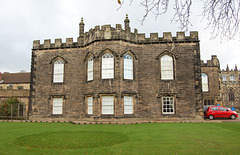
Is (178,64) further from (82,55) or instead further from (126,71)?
(82,55)

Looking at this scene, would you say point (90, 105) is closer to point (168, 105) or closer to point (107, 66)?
point (107, 66)

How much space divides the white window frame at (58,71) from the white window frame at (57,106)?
1936 mm

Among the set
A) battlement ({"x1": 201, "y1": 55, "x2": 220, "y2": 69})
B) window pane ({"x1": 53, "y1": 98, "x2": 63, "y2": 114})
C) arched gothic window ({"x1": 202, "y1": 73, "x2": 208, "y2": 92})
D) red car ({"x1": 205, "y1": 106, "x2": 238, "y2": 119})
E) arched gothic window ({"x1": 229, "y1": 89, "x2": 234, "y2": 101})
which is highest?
battlement ({"x1": 201, "y1": 55, "x2": 220, "y2": 69})

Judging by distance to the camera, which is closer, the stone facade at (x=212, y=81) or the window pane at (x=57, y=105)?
the window pane at (x=57, y=105)

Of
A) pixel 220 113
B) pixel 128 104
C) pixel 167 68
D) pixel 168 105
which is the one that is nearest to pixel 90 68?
pixel 128 104

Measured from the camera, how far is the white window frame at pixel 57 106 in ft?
70.7

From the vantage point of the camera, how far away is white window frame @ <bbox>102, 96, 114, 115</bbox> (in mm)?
18953

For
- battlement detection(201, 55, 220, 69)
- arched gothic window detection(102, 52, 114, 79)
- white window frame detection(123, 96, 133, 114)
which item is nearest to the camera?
white window frame detection(123, 96, 133, 114)

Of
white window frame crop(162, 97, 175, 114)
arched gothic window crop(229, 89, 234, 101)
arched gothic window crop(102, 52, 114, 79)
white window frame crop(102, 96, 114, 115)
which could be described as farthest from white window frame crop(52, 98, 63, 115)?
arched gothic window crop(229, 89, 234, 101)

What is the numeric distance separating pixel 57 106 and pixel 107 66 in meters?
6.73

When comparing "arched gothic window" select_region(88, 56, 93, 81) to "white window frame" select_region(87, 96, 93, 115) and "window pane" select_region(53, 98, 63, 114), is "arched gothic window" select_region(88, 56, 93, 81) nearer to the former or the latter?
"white window frame" select_region(87, 96, 93, 115)

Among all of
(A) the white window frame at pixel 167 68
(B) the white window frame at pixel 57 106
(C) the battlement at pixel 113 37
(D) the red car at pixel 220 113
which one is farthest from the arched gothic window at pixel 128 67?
(D) the red car at pixel 220 113

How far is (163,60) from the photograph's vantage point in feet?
68.3

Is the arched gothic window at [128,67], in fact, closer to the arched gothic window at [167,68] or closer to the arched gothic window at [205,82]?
the arched gothic window at [167,68]
